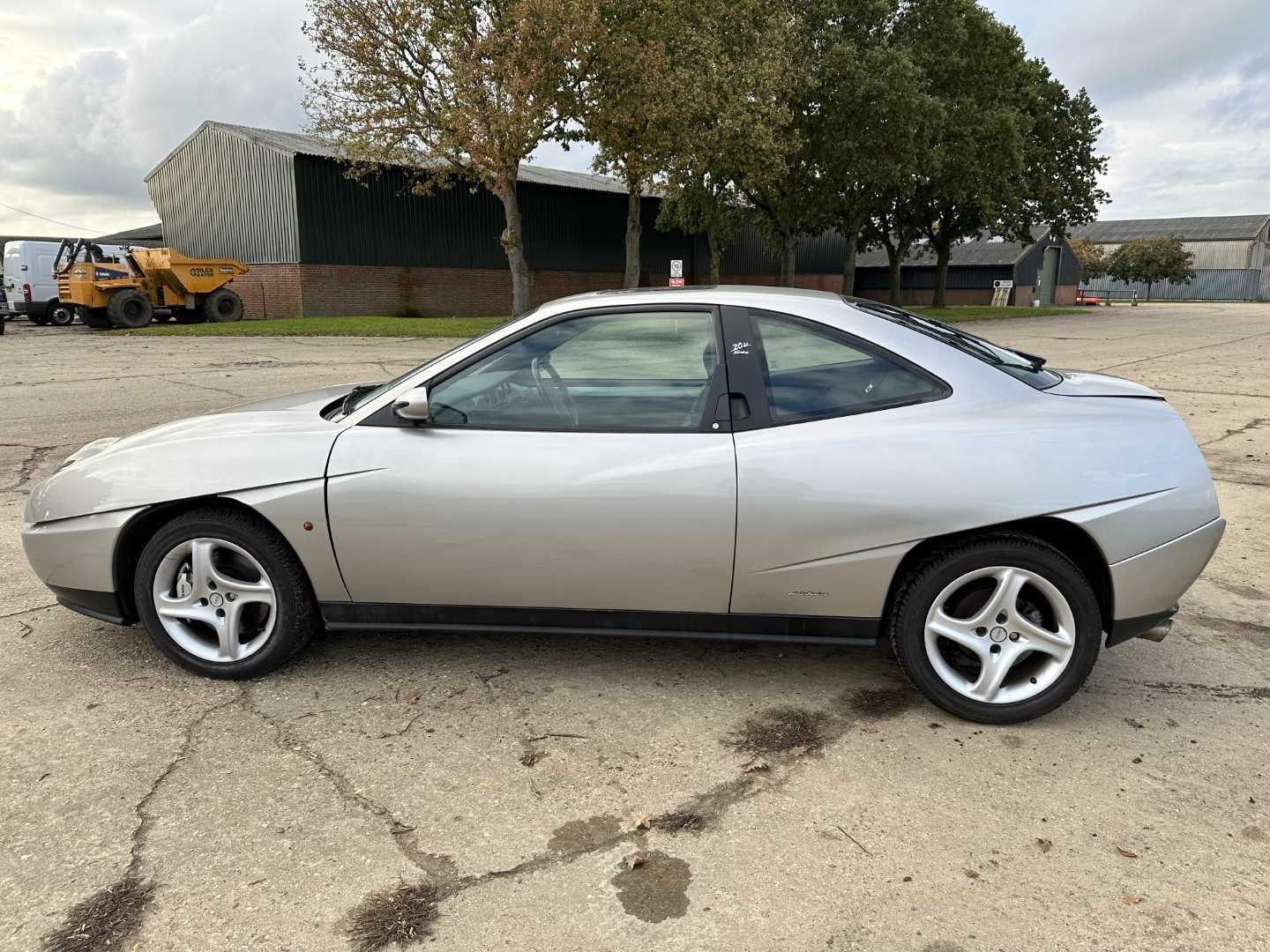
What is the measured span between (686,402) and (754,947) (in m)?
1.81

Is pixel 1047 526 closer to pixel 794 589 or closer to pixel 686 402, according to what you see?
pixel 794 589

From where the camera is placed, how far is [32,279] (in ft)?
87.4

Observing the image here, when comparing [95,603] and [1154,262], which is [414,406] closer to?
[95,603]

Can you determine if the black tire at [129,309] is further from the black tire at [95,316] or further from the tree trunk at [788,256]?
the tree trunk at [788,256]

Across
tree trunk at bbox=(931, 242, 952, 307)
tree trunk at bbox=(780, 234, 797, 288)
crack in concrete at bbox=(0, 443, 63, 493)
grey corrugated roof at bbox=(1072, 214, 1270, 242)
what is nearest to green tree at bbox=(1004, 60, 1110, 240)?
tree trunk at bbox=(931, 242, 952, 307)

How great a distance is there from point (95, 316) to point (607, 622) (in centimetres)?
2639

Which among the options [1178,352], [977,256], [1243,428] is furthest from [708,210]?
[977,256]

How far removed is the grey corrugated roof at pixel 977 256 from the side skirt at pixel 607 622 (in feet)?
183

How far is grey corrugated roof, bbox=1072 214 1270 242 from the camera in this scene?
93.1m

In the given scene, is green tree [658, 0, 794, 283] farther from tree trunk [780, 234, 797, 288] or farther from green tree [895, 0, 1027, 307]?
tree trunk [780, 234, 797, 288]

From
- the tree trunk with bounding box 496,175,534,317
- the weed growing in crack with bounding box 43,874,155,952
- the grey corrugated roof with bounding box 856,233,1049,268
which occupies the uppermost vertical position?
the grey corrugated roof with bounding box 856,233,1049,268

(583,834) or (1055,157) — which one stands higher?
(1055,157)

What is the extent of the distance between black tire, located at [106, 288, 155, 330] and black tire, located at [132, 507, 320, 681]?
79.9 feet

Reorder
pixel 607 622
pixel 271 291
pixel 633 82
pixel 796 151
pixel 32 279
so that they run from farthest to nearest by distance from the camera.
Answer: pixel 271 291
pixel 796 151
pixel 32 279
pixel 633 82
pixel 607 622
